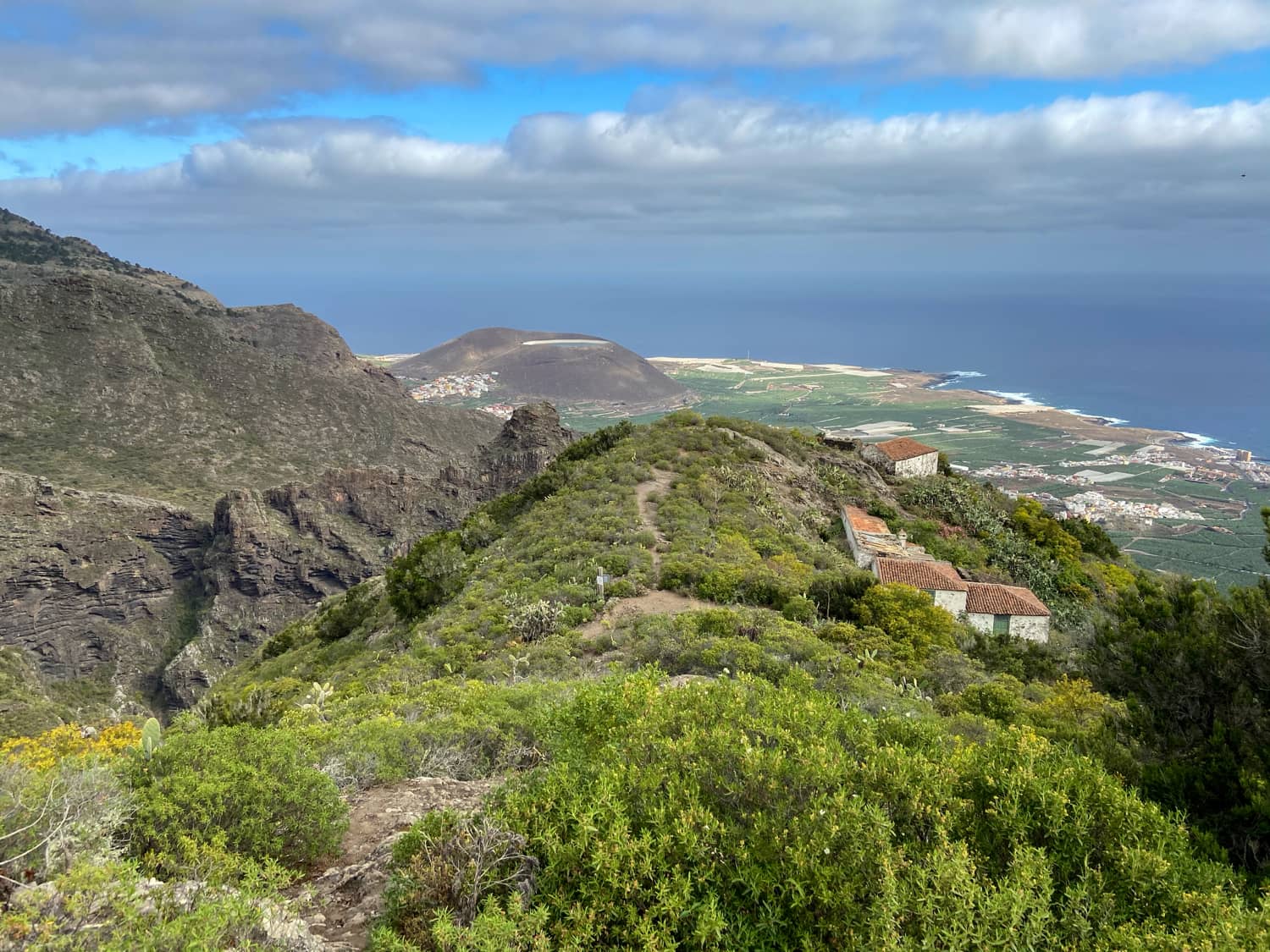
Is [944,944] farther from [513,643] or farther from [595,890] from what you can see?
[513,643]

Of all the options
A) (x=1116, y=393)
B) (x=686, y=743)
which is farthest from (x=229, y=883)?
(x=1116, y=393)

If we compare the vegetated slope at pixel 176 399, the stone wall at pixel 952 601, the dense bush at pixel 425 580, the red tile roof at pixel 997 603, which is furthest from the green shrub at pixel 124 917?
the vegetated slope at pixel 176 399

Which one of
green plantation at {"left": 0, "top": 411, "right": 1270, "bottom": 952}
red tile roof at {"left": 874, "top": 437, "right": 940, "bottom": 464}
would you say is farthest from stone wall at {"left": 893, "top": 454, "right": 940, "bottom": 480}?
green plantation at {"left": 0, "top": 411, "right": 1270, "bottom": 952}

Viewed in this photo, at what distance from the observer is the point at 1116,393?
15350 centimetres

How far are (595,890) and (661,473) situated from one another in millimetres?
25488

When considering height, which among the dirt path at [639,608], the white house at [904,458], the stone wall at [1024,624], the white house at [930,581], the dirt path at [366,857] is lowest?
the stone wall at [1024,624]

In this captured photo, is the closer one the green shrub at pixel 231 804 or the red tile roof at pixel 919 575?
the green shrub at pixel 231 804

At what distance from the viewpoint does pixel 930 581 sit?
22141 millimetres

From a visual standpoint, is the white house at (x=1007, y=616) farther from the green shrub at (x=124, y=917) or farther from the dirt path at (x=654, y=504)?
the green shrub at (x=124, y=917)

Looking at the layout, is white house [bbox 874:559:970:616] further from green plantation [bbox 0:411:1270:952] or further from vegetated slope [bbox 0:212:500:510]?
vegetated slope [bbox 0:212:500:510]

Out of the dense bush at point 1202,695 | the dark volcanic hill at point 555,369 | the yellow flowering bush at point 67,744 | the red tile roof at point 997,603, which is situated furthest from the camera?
the dark volcanic hill at point 555,369

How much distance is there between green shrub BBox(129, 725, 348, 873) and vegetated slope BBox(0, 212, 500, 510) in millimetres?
49491

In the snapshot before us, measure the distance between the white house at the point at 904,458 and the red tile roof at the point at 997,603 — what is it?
1824 centimetres

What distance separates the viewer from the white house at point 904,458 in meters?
41.6
